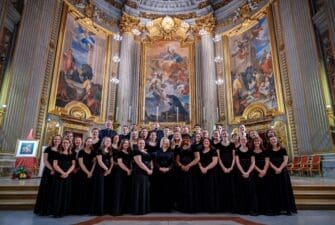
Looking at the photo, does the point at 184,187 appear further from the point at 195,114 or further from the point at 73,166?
the point at 195,114

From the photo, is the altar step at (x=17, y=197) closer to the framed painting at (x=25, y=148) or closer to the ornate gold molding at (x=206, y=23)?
the framed painting at (x=25, y=148)

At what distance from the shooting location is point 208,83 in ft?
45.0

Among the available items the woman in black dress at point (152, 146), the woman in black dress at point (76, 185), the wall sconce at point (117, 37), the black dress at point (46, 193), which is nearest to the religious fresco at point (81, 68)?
the wall sconce at point (117, 37)

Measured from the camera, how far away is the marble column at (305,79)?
27.9 feet

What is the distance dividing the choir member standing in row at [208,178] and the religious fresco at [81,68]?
8.62 metres

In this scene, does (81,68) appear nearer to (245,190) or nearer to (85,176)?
(85,176)

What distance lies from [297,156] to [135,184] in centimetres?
798

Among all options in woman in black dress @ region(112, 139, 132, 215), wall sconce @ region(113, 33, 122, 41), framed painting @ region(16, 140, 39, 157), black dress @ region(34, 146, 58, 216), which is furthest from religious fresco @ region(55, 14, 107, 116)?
woman in black dress @ region(112, 139, 132, 215)

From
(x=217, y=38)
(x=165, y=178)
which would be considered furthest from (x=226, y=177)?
(x=217, y=38)

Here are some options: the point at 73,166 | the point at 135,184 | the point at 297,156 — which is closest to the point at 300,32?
the point at 297,156

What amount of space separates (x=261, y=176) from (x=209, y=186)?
3.22ft

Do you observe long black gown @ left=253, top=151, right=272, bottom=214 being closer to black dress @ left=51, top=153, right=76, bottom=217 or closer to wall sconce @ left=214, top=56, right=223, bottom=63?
black dress @ left=51, top=153, right=76, bottom=217

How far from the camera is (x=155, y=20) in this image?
14906mm

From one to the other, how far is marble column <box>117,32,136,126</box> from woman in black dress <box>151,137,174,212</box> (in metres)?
8.74
